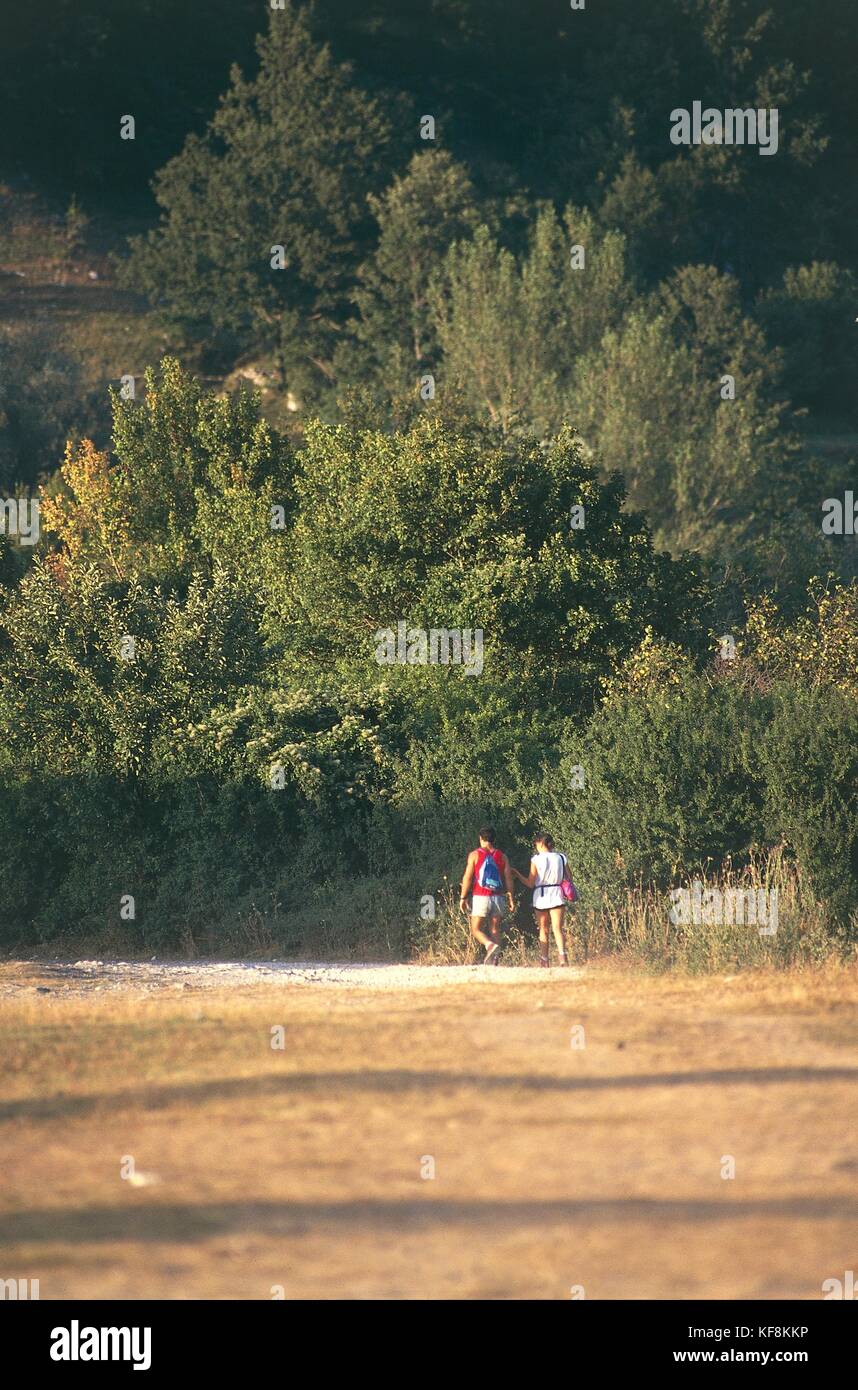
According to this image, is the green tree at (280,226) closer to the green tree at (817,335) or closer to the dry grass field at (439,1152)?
the green tree at (817,335)

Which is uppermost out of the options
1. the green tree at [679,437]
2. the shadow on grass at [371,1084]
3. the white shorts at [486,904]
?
the green tree at [679,437]

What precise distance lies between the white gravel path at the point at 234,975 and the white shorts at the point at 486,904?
0.71 meters

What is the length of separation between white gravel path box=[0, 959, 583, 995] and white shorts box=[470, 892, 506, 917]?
0.71m

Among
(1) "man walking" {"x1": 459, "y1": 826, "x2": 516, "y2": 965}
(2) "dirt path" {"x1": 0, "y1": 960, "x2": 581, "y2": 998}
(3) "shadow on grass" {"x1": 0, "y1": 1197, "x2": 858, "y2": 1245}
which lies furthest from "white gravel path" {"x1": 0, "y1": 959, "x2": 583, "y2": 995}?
(3) "shadow on grass" {"x1": 0, "y1": 1197, "x2": 858, "y2": 1245}

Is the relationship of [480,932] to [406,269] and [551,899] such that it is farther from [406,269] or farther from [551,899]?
[406,269]

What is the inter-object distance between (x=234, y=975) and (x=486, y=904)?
3229 mm

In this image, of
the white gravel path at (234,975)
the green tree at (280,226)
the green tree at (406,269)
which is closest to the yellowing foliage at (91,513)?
the green tree at (406,269)

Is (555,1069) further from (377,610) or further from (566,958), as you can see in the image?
(377,610)

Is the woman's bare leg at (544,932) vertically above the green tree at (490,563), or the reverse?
the green tree at (490,563)

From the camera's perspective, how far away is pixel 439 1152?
956 centimetres

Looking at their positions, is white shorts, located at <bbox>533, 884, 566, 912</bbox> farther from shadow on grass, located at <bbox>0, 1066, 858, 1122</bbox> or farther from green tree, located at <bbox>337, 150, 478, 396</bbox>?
green tree, located at <bbox>337, 150, 478, 396</bbox>

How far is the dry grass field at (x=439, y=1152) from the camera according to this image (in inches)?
314

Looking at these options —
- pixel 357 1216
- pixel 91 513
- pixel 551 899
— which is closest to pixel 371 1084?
pixel 357 1216

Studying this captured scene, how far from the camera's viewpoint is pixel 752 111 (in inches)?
3238
